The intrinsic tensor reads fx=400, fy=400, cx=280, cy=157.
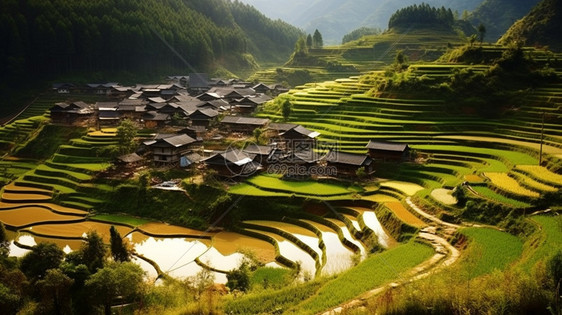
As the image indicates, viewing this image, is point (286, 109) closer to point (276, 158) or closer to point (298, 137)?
point (298, 137)

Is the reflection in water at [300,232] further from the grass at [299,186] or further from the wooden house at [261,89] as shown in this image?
the wooden house at [261,89]

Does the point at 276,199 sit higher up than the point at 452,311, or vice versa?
the point at 452,311

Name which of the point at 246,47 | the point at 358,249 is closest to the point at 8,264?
the point at 358,249

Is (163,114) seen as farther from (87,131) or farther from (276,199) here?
(276,199)

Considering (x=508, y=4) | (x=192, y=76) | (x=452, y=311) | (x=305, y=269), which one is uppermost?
(x=508, y=4)

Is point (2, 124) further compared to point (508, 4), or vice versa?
point (508, 4)

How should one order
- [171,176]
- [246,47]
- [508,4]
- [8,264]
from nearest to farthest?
[8,264]
[171,176]
[246,47]
[508,4]

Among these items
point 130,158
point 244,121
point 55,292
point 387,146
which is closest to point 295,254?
point 55,292

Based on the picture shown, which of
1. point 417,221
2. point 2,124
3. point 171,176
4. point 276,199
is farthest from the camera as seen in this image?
point 2,124
